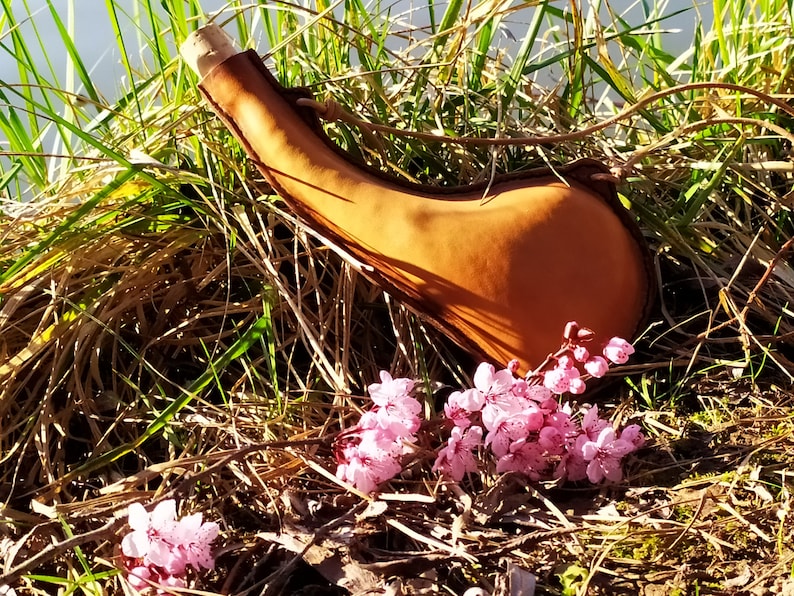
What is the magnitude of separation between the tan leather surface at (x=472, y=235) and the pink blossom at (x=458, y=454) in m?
0.19

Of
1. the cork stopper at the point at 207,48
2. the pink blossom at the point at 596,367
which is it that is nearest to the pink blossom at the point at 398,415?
the pink blossom at the point at 596,367

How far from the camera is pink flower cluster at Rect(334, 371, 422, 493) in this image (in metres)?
0.86

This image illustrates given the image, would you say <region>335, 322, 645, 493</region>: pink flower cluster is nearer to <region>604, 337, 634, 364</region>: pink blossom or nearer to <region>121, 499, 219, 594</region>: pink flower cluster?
<region>604, 337, 634, 364</region>: pink blossom

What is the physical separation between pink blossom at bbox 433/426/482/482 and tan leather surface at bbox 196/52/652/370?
0.19m

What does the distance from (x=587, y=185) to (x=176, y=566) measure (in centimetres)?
73

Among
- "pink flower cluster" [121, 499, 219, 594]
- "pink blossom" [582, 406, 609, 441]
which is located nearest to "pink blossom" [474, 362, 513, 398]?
"pink blossom" [582, 406, 609, 441]

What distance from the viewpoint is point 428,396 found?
1050mm

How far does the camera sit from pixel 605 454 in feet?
2.87

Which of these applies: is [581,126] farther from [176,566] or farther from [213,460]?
[176,566]

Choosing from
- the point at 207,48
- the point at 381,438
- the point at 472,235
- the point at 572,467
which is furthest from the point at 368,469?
the point at 207,48

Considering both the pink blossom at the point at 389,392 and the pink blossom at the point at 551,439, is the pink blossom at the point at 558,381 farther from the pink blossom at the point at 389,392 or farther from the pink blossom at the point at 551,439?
the pink blossom at the point at 389,392

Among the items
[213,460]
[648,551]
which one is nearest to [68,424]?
[213,460]

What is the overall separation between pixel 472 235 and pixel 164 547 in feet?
1.76

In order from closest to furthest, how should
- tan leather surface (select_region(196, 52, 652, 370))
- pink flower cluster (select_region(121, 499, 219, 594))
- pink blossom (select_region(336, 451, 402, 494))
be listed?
1. pink flower cluster (select_region(121, 499, 219, 594))
2. pink blossom (select_region(336, 451, 402, 494))
3. tan leather surface (select_region(196, 52, 652, 370))
